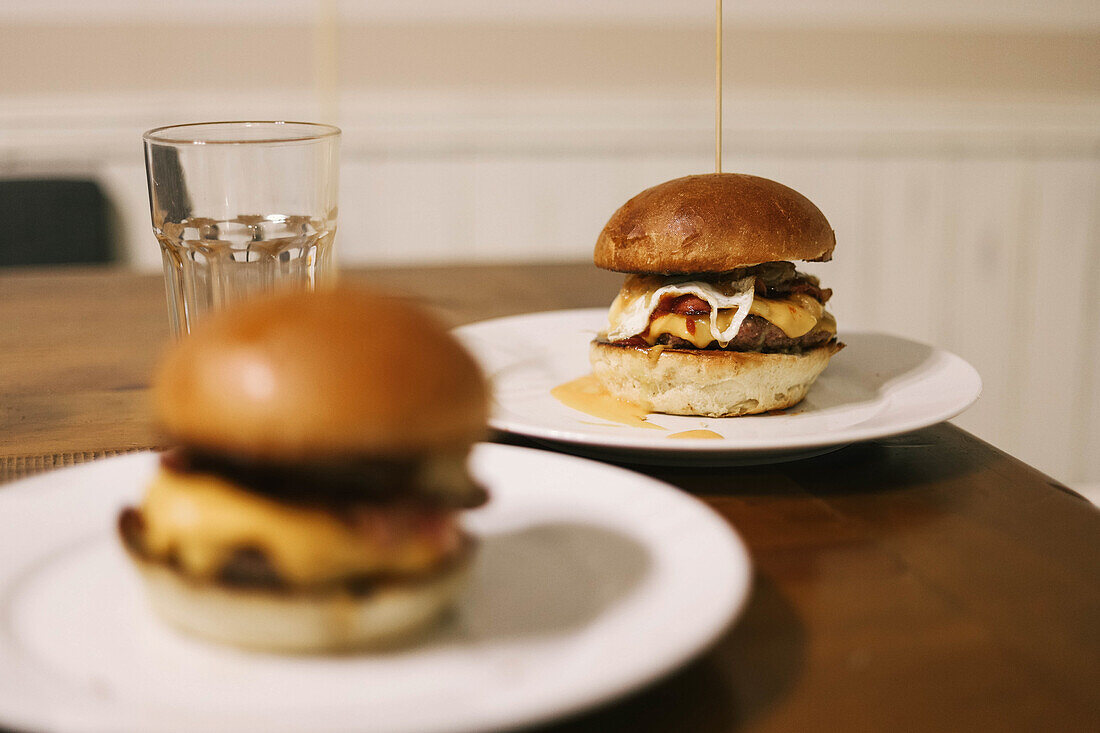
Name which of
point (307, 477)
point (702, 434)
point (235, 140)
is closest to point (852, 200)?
point (702, 434)

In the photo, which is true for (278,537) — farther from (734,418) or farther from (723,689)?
(734,418)

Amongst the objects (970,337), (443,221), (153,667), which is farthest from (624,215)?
(970,337)

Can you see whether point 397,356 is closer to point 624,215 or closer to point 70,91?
point 624,215

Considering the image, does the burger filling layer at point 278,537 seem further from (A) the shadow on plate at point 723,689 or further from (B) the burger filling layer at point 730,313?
(B) the burger filling layer at point 730,313

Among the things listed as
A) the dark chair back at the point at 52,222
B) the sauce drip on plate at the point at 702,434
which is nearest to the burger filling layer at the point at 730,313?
the sauce drip on plate at the point at 702,434

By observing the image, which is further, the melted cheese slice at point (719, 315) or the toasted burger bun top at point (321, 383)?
the melted cheese slice at point (719, 315)

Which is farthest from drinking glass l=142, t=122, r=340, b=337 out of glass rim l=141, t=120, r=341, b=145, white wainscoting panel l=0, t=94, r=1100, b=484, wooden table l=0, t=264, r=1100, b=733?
white wainscoting panel l=0, t=94, r=1100, b=484
